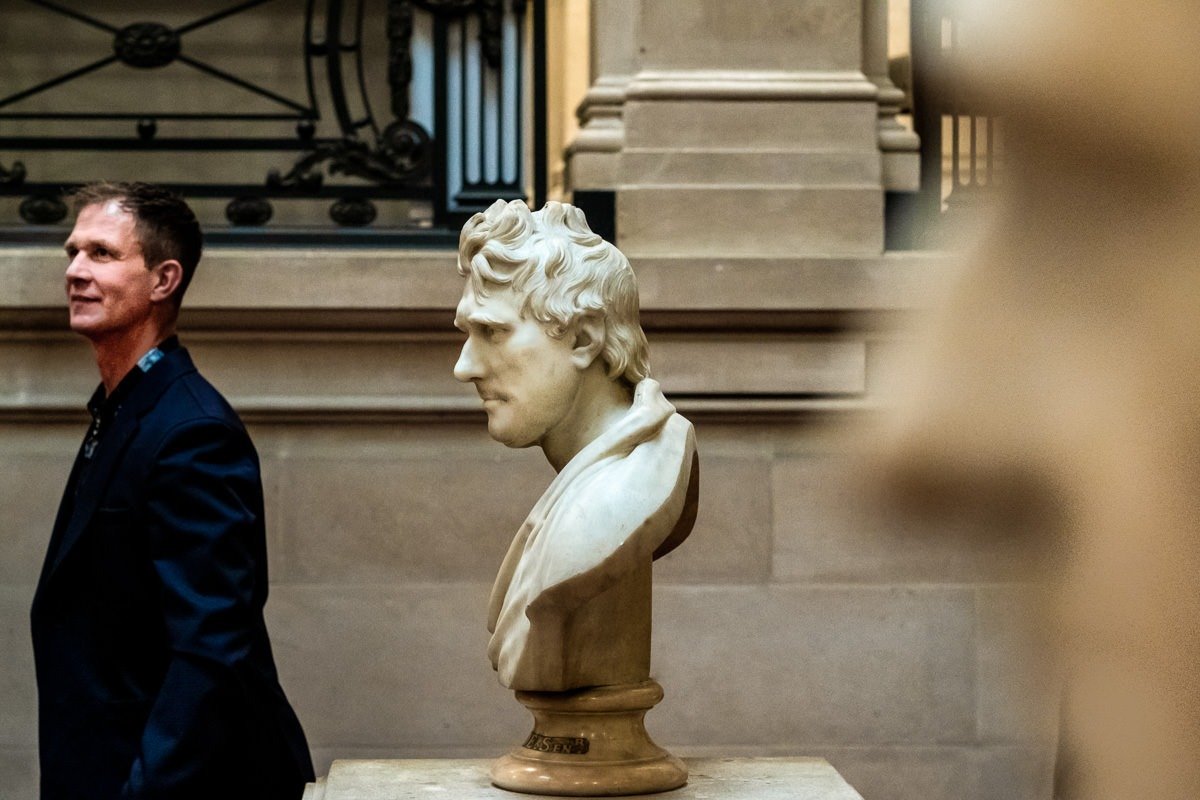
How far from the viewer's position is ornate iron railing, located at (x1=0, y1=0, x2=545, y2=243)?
531 cm

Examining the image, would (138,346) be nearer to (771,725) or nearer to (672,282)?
(672,282)

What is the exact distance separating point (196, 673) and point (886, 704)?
89.6 inches

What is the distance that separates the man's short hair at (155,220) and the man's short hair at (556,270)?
73 centimetres

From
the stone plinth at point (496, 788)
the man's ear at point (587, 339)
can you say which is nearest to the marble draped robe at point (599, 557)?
the man's ear at point (587, 339)

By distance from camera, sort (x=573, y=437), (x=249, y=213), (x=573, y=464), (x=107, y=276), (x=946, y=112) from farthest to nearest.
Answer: (x=946, y=112), (x=249, y=213), (x=107, y=276), (x=573, y=437), (x=573, y=464)

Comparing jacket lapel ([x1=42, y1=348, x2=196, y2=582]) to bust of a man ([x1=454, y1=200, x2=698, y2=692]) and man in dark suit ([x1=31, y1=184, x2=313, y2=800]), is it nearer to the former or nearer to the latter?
man in dark suit ([x1=31, y1=184, x2=313, y2=800])

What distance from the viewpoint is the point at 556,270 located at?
3.13m

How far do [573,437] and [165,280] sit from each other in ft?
3.11

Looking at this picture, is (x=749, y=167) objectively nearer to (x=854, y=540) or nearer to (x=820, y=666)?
(x=854, y=540)

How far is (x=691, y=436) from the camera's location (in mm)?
3139

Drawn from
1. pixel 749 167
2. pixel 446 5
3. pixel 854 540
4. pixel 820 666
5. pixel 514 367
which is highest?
pixel 446 5

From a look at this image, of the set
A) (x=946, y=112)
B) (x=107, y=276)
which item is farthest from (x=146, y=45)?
(x=946, y=112)

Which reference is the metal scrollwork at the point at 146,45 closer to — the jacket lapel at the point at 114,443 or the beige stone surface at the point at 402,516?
the beige stone surface at the point at 402,516

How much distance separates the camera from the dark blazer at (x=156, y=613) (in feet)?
10.8
